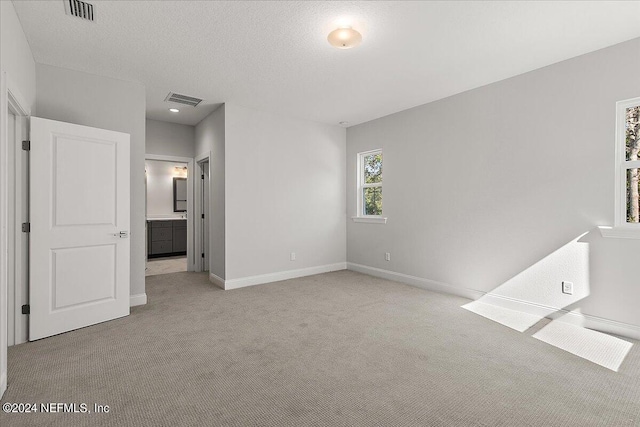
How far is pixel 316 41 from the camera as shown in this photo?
2.90 metres

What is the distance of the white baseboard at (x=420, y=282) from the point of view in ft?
13.5

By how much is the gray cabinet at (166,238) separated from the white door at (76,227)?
167 inches

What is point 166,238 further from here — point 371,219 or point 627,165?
point 627,165

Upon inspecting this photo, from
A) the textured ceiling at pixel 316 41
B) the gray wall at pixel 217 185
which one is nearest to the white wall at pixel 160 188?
the gray wall at pixel 217 185

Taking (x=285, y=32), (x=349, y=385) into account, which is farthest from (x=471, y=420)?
(x=285, y=32)

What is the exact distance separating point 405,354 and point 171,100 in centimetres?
434

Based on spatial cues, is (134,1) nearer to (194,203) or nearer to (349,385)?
(349,385)

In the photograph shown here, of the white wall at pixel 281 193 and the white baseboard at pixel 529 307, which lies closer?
the white baseboard at pixel 529 307

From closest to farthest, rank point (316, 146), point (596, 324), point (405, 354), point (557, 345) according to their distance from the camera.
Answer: point (405, 354) → point (557, 345) → point (596, 324) → point (316, 146)

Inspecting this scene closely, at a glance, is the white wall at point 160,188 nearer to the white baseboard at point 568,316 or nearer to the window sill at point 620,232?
the white baseboard at point 568,316

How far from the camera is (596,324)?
9.97 ft

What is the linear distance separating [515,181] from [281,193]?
128 inches

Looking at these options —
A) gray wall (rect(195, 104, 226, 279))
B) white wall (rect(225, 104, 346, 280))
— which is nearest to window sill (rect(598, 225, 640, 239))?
white wall (rect(225, 104, 346, 280))

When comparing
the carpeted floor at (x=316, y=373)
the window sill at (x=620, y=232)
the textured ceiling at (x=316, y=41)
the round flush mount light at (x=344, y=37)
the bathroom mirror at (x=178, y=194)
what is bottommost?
the carpeted floor at (x=316, y=373)
